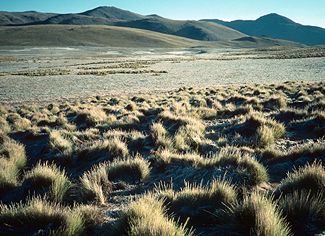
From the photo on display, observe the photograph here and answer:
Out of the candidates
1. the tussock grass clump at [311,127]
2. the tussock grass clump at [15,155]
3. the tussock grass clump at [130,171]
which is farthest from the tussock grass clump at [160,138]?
the tussock grass clump at [311,127]

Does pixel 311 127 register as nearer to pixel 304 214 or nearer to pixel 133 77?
pixel 304 214

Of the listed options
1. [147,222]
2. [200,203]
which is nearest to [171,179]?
[200,203]

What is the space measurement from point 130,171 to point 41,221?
3.25m

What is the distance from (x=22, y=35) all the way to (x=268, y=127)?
212 metres

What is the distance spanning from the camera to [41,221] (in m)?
5.16

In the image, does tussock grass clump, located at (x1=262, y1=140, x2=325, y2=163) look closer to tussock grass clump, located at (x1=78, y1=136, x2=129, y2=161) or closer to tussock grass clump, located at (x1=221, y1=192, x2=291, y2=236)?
tussock grass clump, located at (x1=221, y1=192, x2=291, y2=236)

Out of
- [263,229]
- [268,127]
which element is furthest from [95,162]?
[263,229]

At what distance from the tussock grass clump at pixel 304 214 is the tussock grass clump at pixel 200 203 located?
2.86ft

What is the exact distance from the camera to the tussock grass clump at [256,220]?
4.11 m

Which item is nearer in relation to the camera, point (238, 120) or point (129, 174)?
point (129, 174)

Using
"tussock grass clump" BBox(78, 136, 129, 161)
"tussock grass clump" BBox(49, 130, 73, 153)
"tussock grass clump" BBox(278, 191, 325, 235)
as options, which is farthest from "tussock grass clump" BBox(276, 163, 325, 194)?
"tussock grass clump" BBox(49, 130, 73, 153)

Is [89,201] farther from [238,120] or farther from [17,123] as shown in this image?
[17,123]

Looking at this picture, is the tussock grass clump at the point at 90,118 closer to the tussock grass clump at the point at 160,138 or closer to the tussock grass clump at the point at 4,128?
the tussock grass clump at the point at 4,128

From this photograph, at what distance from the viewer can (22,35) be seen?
199875 mm
